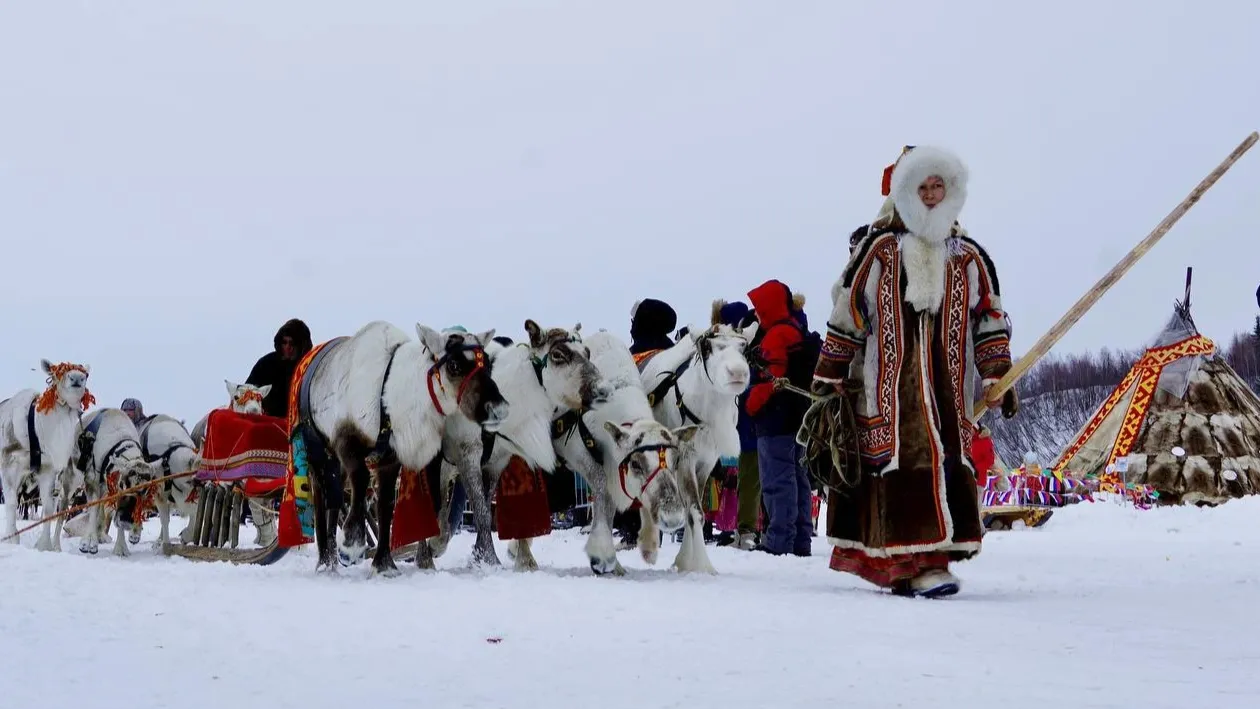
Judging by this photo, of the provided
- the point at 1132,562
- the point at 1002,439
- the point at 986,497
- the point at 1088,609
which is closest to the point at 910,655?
the point at 1088,609

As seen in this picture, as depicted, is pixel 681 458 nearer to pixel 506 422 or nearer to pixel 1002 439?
pixel 506 422

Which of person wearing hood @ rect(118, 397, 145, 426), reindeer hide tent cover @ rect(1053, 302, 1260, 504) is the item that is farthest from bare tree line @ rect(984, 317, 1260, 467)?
person wearing hood @ rect(118, 397, 145, 426)

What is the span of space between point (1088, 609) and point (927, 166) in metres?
2.73

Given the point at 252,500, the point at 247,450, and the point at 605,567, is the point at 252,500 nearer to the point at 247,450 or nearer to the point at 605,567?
the point at 247,450

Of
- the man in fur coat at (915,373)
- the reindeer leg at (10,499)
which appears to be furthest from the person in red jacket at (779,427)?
the reindeer leg at (10,499)

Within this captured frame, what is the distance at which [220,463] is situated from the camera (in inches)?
415

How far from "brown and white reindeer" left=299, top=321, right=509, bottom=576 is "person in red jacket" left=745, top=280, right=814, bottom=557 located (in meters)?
3.31

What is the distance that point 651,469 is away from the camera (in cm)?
783

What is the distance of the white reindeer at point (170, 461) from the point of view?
14.3 meters

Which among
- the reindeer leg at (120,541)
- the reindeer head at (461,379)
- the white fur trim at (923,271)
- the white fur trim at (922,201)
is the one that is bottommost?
the reindeer leg at (120,541)

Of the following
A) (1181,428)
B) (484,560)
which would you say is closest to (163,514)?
(484,560)

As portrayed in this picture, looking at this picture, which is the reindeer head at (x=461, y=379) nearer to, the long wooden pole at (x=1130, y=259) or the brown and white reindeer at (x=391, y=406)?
the brown and white reindeer at (x=391, y=406)

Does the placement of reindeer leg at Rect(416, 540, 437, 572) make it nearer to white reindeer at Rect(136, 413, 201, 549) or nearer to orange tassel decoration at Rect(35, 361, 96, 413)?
white reindeer at Rect(136, 413, 201, 549)

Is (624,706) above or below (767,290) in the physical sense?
below
